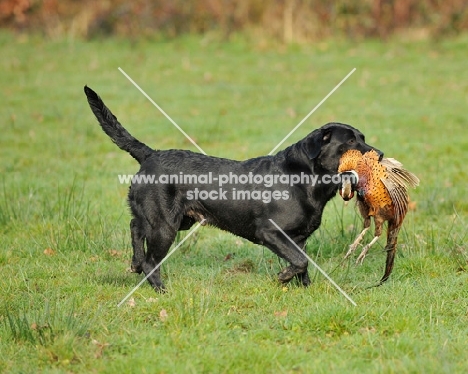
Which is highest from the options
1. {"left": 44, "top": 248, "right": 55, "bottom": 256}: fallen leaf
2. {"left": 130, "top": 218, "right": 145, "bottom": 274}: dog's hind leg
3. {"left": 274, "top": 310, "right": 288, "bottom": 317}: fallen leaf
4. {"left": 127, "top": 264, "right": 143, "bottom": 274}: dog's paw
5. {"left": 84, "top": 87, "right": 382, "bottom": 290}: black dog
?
{"left": 84, "top": 87, "right": 382, "bottom": 290}: black dog

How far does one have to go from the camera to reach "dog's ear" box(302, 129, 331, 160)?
5.31 metres

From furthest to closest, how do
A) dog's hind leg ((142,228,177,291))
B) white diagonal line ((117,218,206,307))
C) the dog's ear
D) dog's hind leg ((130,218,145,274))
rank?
dog's hind leg ((130,218,145,274)) < dog's hind leg ((142,228,177,291)) < the dog's ear < white diagonal line ((117,218,206,307))

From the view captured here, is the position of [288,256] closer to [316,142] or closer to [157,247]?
[316,142]

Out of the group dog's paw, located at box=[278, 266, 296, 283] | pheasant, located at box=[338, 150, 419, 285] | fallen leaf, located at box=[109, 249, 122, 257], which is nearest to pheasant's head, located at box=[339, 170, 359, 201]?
pheasant, located at box=[338, 150, 419, 285]

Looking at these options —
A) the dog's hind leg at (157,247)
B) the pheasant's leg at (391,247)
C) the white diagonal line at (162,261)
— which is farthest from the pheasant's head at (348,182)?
the dog's hind leg at (157,247)

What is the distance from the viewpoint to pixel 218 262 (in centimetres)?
619

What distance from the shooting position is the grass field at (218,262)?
4.30 m

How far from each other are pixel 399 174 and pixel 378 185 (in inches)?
8.6

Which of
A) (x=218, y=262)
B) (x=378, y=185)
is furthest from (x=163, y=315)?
(x=378, y=185)

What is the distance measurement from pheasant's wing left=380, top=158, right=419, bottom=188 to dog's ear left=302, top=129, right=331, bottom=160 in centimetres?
46

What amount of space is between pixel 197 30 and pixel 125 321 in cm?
1473

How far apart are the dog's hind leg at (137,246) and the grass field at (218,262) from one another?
113 millimetres

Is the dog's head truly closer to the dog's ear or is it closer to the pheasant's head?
the dog's ear

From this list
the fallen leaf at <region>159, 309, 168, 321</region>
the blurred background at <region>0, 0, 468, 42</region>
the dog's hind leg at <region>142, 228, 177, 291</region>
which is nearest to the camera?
the fallen leaf at <region>159, 309, 168, 321</region>
